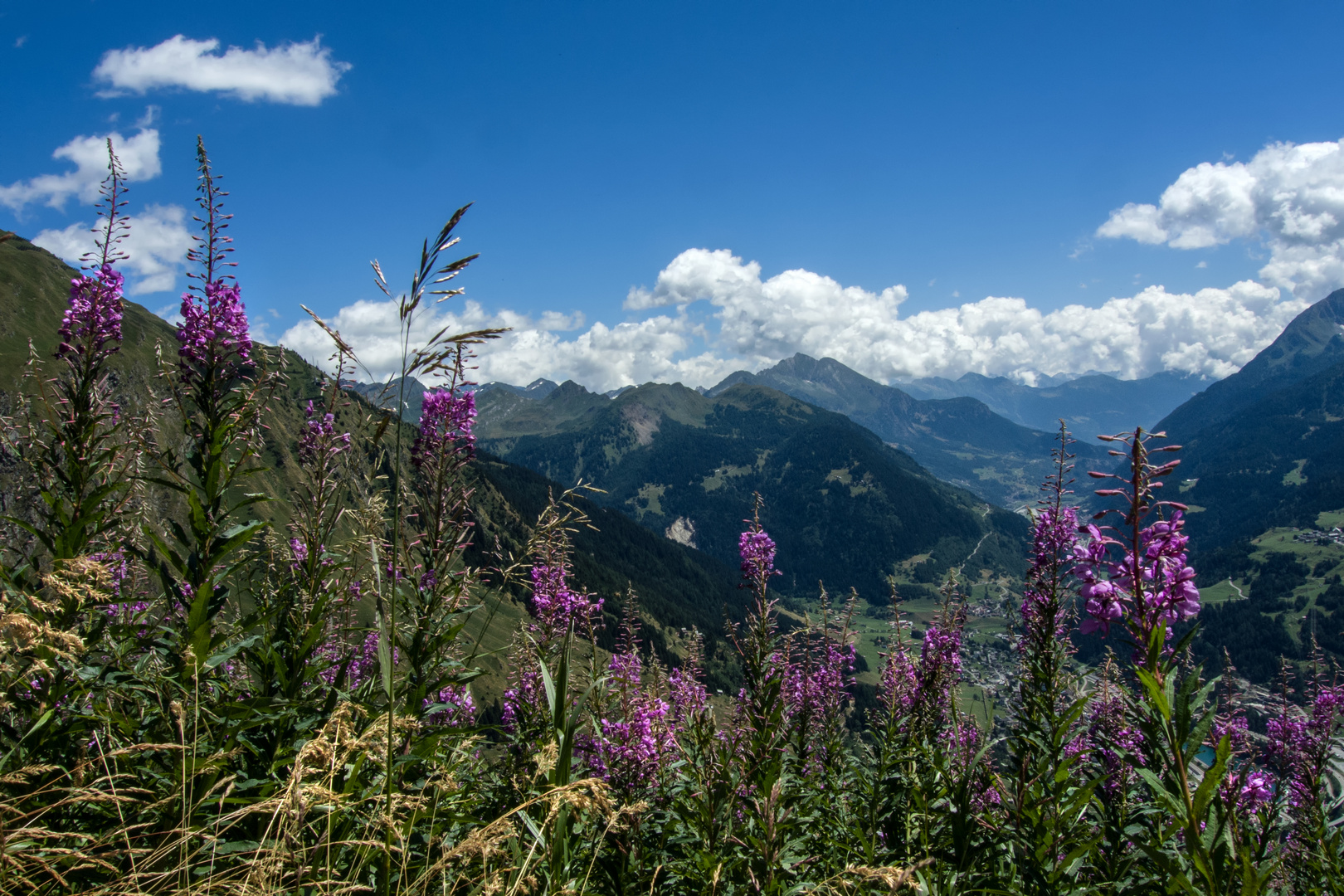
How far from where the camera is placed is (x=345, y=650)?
637cm

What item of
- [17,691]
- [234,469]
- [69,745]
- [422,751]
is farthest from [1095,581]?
[17,691]

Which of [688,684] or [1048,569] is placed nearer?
[1048,569]

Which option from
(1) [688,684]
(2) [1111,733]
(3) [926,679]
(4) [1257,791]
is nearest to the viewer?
(2) [1111,733]

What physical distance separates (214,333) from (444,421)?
7.83 ft

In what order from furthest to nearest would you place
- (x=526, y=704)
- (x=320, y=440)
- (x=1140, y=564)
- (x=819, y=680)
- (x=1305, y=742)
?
(x=1305, y=742), (x=819, y=680), (x=526, y=704), (x=320, y=440), (x=1140, y=564)

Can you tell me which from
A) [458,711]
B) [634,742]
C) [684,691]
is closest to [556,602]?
[458,711]

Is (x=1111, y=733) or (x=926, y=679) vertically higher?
(x=926, y=679)

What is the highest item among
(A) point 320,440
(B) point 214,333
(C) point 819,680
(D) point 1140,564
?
(B) point 214,333

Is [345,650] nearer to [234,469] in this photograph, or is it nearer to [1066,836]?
[234,469]

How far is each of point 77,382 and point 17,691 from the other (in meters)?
2.70

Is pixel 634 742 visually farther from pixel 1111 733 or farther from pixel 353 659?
pixel 1111 733

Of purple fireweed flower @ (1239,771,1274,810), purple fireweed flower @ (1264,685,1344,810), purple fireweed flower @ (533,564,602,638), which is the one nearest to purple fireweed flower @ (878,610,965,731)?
purple fireweed flower @ (533,564,602,638)

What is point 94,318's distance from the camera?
5.99 metres

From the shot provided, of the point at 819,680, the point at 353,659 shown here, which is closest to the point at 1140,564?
the point at 353,659
